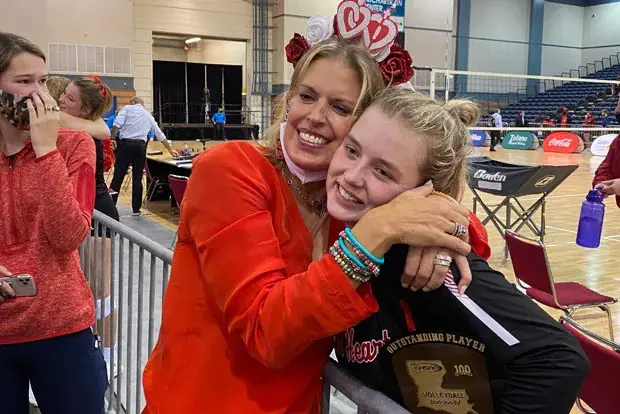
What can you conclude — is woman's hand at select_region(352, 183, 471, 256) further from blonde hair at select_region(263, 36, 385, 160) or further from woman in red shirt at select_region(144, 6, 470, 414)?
blonde hair at select_region(263, 36, 385, 160)

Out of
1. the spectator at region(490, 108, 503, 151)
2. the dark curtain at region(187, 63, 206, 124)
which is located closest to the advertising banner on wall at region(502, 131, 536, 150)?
the spectator at region(490, 108, 503, 151)

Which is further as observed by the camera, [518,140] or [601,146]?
[518,140]

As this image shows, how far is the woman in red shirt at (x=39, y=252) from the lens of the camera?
1779mm

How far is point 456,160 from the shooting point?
1.03 metres

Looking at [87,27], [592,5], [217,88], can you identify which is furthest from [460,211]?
[592,5]

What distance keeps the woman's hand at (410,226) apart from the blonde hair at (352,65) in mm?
265

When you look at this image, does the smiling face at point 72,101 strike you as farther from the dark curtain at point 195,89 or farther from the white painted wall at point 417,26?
the dark curtain at point 195,89

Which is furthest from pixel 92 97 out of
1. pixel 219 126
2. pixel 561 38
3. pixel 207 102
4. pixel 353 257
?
pixel 561 38

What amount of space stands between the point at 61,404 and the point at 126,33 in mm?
20122

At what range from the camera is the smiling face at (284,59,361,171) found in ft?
3.77

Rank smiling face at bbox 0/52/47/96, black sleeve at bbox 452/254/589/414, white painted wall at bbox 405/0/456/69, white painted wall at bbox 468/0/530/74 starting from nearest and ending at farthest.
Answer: black sleeve at bbox 452/254/589/414
smiling face at bbox 0/52/47/96
white painted wall at bbox 405/0/456/69
white painted wall at bbox 468/0/530/74

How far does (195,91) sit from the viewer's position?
2562 centimetres

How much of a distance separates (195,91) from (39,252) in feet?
80.9

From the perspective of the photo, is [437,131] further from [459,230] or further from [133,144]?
[133,144]
